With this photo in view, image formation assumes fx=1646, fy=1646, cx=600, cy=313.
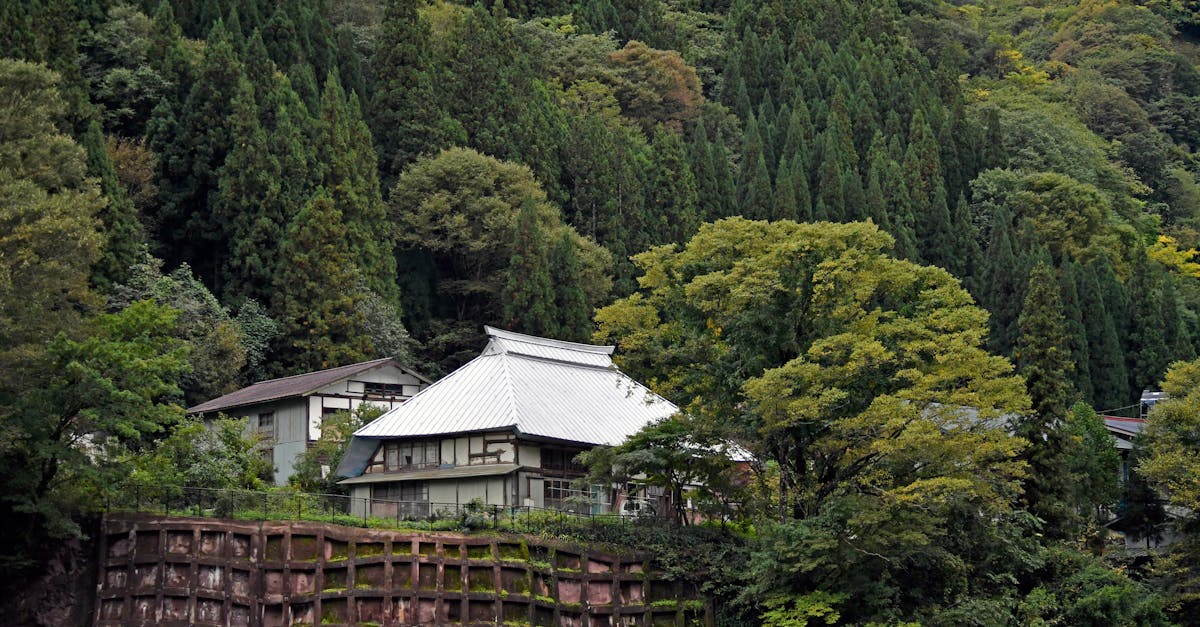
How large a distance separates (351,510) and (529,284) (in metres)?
26.4

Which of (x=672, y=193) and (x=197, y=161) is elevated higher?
(x=672, y=193)

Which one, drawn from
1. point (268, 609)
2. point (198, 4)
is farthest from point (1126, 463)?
point (198, 4)

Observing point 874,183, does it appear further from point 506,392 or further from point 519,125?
point 506,392

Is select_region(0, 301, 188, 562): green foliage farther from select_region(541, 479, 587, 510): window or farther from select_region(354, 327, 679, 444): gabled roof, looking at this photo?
select_region(541, 479, 587, 510): window

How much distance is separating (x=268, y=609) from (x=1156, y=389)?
56.6 m

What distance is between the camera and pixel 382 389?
59438mm

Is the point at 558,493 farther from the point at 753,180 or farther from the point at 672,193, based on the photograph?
the point at 753,180

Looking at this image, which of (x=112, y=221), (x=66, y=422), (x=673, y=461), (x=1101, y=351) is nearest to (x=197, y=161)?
(x=112, y=221)

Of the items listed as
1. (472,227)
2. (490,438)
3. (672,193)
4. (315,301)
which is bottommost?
(490,438)

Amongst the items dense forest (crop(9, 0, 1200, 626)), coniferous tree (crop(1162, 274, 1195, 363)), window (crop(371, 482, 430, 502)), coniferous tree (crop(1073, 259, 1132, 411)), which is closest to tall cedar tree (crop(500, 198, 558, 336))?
dense forest (crop(9, 0, 1200, 626))

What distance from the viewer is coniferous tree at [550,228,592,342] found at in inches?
2756

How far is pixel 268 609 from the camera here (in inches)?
1566

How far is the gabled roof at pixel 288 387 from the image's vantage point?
57156 millimetres

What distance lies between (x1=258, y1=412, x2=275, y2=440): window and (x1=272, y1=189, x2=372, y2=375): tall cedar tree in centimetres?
562
